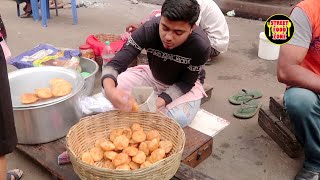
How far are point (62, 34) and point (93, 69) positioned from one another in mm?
2034

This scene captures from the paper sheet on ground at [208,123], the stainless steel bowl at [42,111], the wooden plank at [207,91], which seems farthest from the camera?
the wooden plank at [207,91]

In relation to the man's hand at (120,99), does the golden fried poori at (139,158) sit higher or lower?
lower

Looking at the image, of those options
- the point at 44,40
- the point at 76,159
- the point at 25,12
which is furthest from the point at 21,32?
the point at 76,159

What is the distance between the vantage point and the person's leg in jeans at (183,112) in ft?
8.52

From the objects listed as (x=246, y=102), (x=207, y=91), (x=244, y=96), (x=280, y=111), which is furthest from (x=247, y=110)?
(x=280, y=111)

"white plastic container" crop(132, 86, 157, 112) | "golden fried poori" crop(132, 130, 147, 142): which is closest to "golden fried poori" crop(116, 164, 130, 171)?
"golden fried poori" crop(132, 130, 147, 142)

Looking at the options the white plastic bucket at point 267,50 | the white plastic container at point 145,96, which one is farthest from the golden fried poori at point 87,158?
the white plastic bucket at point 267,50

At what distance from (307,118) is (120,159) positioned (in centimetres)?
116

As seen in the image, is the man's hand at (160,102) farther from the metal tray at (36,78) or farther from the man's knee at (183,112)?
the metal tray at (36,78)

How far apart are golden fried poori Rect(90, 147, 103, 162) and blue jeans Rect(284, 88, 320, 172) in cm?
119

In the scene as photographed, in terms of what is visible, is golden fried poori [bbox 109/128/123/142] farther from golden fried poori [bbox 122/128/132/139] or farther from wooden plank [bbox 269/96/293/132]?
wooden plank [bbox 269/96/293/132]

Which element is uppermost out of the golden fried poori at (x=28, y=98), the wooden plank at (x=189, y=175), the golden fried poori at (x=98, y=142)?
the golden fried poori at (x=28, y=98)

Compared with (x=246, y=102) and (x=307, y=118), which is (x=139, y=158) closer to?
(x=307, y=118)

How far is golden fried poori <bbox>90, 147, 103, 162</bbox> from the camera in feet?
6.44
